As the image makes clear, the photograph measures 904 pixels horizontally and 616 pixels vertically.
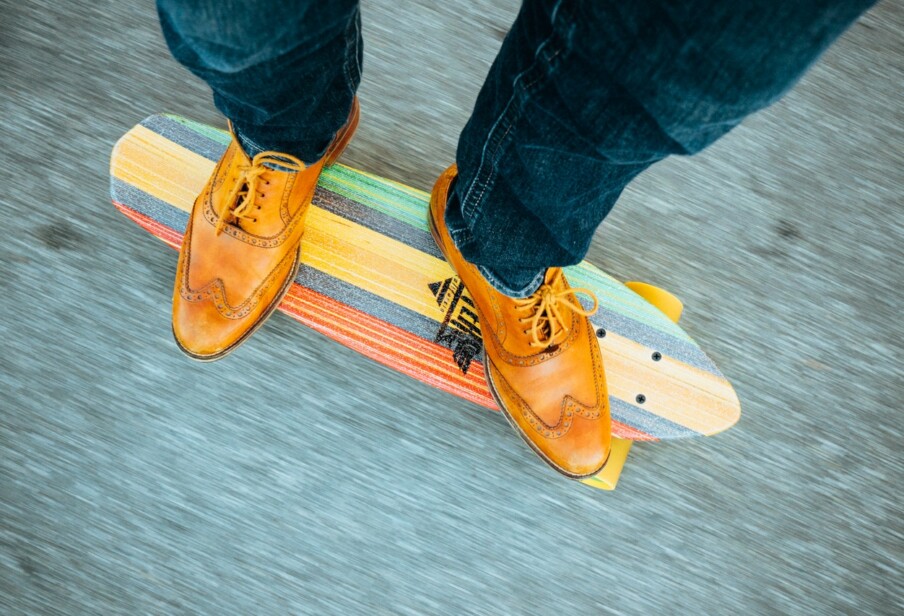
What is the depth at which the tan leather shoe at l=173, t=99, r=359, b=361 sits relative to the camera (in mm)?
931

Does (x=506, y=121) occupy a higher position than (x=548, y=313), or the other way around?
(x=506, y=121)

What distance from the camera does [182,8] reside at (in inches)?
22.6

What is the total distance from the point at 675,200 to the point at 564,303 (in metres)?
0.48

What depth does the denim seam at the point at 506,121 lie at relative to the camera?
1.83 feet

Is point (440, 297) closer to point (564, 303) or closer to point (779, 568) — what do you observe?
point (564, 303)

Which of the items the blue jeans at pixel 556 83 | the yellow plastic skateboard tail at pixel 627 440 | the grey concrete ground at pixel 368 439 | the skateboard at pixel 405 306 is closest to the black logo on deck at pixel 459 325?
the skateboard at pixel 405 306

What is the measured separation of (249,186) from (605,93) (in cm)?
60

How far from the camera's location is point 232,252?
940 millimetres

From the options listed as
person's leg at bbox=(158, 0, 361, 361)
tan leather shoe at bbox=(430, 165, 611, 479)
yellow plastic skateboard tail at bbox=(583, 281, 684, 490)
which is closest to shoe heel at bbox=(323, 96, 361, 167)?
person's leg at bbox=(158, 0, 361, 361)

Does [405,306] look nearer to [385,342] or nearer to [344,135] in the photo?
[385,342]

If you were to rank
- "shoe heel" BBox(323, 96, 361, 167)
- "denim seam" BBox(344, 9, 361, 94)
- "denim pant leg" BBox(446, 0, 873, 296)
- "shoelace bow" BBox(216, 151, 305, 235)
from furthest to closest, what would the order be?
"shoe heel" BBox(323, 96, 361, 167)
"shoelace bow" BBox(216, 151, 305, 235)
"denim seam" BBox(344, 9, 361, 94)
"denim pant leg" BBox(446, 0, 873, 296)

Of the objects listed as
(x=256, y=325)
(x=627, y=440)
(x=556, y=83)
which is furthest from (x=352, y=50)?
(x=627, y=440)

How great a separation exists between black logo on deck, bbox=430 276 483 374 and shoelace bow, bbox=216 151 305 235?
0.35 m

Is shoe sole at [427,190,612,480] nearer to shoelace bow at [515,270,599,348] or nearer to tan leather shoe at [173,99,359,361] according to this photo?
shoelace bow at [515,270,599,348]
